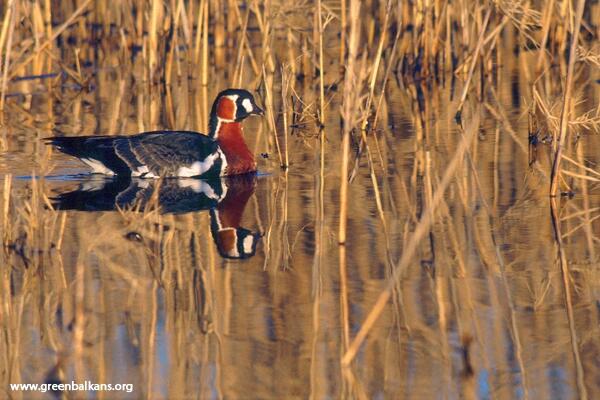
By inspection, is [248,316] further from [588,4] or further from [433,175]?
[588,4]

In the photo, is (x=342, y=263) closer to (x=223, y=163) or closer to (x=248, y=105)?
(x=223, y=163)

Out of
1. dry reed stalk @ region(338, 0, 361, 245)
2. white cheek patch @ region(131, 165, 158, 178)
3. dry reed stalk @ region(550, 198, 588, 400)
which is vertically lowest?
dry reed stalk @ region(550, 198, 588, 400)

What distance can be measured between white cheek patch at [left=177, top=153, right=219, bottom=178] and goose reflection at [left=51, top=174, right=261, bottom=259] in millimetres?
45

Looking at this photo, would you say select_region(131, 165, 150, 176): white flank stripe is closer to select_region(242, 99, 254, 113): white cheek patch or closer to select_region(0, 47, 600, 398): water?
select_region(0, 47, 600, 398): water

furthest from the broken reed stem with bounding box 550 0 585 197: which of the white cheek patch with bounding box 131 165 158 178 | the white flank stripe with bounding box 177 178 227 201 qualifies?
the white cheek patch with bounding box 131 165 158 178

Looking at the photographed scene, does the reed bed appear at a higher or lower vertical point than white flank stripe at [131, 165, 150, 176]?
lower

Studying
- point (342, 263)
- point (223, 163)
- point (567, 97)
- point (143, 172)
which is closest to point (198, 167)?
point (223, 163)

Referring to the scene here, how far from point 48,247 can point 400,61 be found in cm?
770

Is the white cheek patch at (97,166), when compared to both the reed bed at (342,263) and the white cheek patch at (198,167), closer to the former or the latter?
the reed bed at (342,263)

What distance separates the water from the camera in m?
4.90

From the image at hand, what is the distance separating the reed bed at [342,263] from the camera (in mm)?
4941

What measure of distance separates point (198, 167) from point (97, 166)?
720 millimetres

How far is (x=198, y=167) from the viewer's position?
360 inches

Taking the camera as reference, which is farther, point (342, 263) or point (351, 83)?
point (342, 263)
